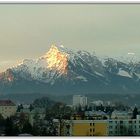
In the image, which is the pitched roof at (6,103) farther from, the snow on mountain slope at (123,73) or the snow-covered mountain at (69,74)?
the snow on mountain slope at (123,73)

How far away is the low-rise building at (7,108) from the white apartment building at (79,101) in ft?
1.96

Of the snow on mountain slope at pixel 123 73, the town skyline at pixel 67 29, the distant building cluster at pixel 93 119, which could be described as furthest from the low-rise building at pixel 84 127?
the town skyline at pixel 67 29

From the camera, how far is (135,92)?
140 inches

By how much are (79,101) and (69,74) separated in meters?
0.29

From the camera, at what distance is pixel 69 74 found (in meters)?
3.63

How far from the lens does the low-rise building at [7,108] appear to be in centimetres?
361

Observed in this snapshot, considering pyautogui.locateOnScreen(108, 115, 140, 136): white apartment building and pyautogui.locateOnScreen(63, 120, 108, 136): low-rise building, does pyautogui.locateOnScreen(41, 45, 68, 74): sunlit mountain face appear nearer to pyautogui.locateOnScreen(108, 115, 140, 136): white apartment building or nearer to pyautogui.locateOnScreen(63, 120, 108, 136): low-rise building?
pyautogui.locateOnScreen(63, 120, 108, 136): low-rise building

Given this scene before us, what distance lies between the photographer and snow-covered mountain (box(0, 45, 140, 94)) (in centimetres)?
360

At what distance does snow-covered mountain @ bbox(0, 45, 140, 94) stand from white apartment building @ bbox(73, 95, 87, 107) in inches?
2.4

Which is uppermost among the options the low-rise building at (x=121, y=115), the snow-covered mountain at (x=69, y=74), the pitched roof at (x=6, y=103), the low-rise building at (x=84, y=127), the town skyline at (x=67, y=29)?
the town skyline at (x=67, y=29)

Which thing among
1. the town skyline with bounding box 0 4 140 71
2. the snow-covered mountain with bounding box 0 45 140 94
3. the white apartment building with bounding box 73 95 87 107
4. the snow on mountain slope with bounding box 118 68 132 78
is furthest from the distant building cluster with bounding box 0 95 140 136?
the town skyline with bounding box 0 4 140 71

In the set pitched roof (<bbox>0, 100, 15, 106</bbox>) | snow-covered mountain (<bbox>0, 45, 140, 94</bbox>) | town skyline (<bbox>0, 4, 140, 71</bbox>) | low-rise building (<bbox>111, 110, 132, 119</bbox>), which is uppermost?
town skyline (<bbox>0, 4, 140, 71</bbox>)

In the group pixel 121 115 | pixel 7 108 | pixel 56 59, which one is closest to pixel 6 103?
pixel 7 108
